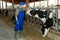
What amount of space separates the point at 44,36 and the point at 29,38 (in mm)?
523

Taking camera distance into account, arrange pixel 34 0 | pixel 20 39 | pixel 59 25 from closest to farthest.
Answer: pixel 20 39 < pixel 59 25 < pixel 34 0

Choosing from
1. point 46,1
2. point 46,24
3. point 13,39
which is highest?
point 46,1

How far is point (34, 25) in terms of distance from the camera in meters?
7.29

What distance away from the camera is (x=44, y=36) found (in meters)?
5.27

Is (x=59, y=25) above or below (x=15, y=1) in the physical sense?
below

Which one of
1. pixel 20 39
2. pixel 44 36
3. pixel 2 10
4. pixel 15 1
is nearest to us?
pixel 20 39

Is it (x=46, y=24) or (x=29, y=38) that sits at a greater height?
(x=46, y=24)

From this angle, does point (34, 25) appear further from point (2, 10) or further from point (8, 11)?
point (2, 10)

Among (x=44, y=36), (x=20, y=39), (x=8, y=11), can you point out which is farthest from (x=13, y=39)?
(x=8, y=11)

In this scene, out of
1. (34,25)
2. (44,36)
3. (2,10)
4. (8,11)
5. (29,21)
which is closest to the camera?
(44,36)

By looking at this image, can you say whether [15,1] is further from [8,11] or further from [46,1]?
[46,1]

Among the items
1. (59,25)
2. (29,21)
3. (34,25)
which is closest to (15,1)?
(29,21)

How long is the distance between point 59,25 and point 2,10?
8.52 metres

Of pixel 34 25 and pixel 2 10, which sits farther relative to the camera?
pixel 2 10
